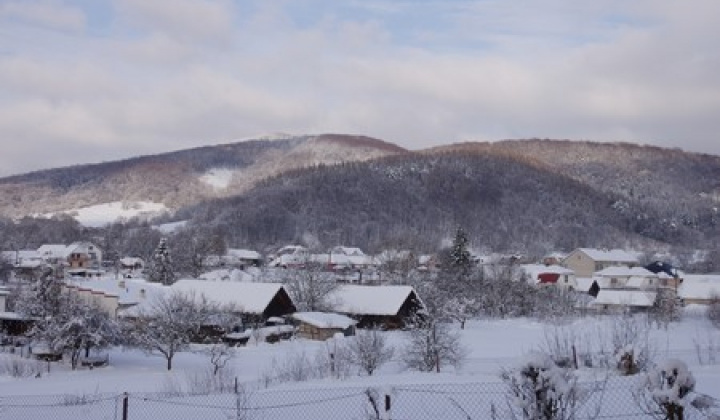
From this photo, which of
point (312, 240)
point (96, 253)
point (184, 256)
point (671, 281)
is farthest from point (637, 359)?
point (312, 240)

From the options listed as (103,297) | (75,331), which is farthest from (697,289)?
(75,331)

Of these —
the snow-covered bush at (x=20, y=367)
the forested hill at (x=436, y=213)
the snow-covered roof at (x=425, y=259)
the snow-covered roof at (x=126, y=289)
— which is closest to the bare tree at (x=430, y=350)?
the snow-covered bush at (x=20, y=367)

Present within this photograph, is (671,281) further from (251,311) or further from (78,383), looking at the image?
(78,383)

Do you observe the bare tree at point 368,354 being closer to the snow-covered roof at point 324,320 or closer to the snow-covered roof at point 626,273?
the snow-covered roof at point 324,320

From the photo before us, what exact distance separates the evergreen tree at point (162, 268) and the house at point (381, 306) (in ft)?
91.1

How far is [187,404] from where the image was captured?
47.7 feet

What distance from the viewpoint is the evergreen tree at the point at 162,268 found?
7612cm

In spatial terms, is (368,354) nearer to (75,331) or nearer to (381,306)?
(75,331)

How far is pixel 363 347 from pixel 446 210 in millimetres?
147694

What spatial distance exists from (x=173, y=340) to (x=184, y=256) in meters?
67.2

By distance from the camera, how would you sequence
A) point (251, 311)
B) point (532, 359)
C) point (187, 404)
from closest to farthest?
1. point (532, 359)
2. point (187, 404)
3. point (251, 311)

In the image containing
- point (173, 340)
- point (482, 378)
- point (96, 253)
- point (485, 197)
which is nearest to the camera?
point (482, 378)

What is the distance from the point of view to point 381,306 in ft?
173

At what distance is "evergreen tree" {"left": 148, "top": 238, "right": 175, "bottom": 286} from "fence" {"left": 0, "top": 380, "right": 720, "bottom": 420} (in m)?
61.0
